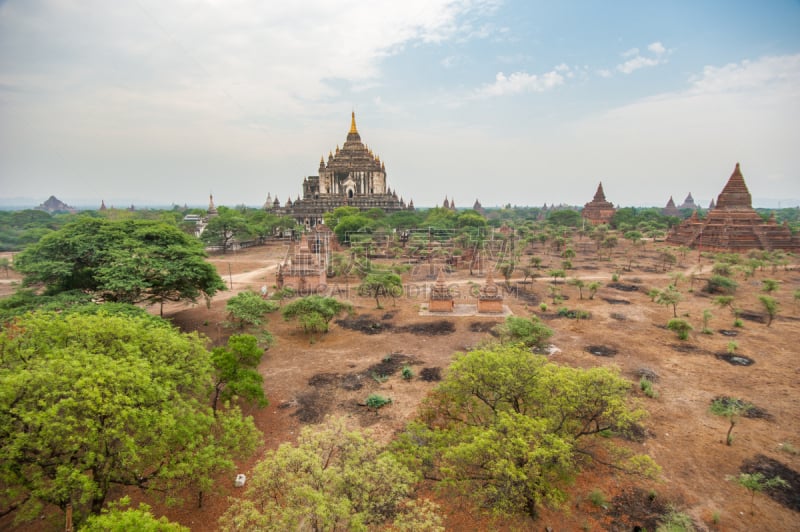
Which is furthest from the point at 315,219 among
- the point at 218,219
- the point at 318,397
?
the point at 318,397

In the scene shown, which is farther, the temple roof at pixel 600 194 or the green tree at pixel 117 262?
the temple roof at pixel 600 194

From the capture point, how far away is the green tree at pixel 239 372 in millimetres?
14289

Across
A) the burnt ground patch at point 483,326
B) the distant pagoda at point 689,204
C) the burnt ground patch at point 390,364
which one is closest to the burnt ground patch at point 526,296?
the burnt ground patch at point 483,326

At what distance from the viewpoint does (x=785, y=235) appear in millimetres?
56469

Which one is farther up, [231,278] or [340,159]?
[340,159]

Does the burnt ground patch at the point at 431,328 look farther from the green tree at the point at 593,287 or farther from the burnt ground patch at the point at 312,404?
the green tree at the point at 593,287

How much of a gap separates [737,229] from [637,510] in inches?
2532

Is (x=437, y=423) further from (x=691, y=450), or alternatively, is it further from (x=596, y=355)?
(x=596, y=355)

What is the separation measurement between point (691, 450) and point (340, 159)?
82.5 metres

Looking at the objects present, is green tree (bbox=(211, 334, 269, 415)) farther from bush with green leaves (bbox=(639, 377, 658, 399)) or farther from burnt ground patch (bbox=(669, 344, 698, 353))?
burnt ground patch (bbox=(669, 344, 698, 353))

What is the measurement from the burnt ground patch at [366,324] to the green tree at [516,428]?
12.3 m

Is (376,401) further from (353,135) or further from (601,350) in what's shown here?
(353,135)

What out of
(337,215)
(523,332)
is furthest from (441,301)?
(337,215)

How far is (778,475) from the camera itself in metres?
12.0
